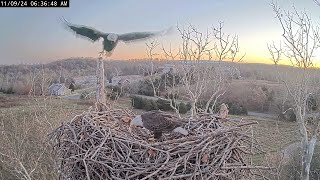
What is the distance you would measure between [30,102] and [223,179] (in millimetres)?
12668

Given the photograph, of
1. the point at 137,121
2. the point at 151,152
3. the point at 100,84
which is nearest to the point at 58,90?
the point at 100,84

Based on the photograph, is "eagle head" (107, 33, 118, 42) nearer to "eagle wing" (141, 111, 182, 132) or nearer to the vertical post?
the vertical post

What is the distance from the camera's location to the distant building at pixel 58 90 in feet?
44.7

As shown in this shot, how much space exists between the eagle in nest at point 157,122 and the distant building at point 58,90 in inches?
433

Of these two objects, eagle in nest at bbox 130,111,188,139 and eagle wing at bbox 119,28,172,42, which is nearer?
eagle in nest at bbox 130,111,188,139

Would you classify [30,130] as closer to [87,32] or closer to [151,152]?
[87,32]

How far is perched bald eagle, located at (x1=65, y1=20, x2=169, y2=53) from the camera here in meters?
4.73

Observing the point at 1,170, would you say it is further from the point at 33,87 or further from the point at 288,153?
the point at 288,153

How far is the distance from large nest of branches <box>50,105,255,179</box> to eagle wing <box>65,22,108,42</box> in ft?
6.93

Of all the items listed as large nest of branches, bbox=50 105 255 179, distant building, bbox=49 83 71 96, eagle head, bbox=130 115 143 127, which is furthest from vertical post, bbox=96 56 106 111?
distant building, bbox=49 83 71 96

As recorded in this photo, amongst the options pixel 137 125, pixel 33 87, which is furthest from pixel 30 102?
pixel 137 125

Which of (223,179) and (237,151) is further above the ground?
(237,151)

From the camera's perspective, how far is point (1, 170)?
12656mm

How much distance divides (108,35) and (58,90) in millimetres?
9380
